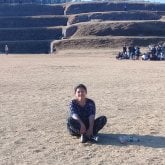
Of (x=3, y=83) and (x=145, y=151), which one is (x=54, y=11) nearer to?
(x=3, y=83)

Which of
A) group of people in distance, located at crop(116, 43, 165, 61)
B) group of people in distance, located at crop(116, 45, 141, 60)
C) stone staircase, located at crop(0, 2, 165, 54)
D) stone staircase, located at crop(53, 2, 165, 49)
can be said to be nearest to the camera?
group of people in distance, located at crop(116, 43, 165, 61)

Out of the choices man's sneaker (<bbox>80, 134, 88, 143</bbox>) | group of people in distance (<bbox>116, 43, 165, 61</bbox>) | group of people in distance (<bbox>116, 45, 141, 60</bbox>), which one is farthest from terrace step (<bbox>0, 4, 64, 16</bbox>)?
man's sneaker (<bbox>80, 134, 88, 143</bbox>)

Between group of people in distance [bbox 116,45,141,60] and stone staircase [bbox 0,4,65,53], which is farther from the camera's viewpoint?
stone staircase [bbox 0,4,65,53]

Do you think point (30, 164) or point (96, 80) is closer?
point (30, 164)

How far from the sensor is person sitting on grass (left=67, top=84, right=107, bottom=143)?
10.6 m

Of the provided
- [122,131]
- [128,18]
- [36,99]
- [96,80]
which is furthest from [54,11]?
[122,131]

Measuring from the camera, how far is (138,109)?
14492mm

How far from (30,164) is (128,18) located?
69932 millimetres

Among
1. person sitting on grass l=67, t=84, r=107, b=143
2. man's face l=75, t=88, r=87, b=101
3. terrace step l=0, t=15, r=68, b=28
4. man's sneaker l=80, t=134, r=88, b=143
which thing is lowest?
terrace step l=0, t=15, r=68, b=28

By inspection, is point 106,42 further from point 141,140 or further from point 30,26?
point 141,140

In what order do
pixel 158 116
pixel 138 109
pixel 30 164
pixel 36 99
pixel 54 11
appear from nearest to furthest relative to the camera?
pixel 30 164 < pixel 158 116 < pixel 138 109 < pixel 36 99 < pixel 54 11

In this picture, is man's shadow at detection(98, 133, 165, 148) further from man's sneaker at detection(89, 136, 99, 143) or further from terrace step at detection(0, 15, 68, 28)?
terrace step at detection(0, 15, 68, 28)

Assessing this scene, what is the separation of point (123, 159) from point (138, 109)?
542 cm

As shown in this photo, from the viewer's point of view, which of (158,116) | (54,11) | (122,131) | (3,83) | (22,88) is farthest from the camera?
(54,11)
